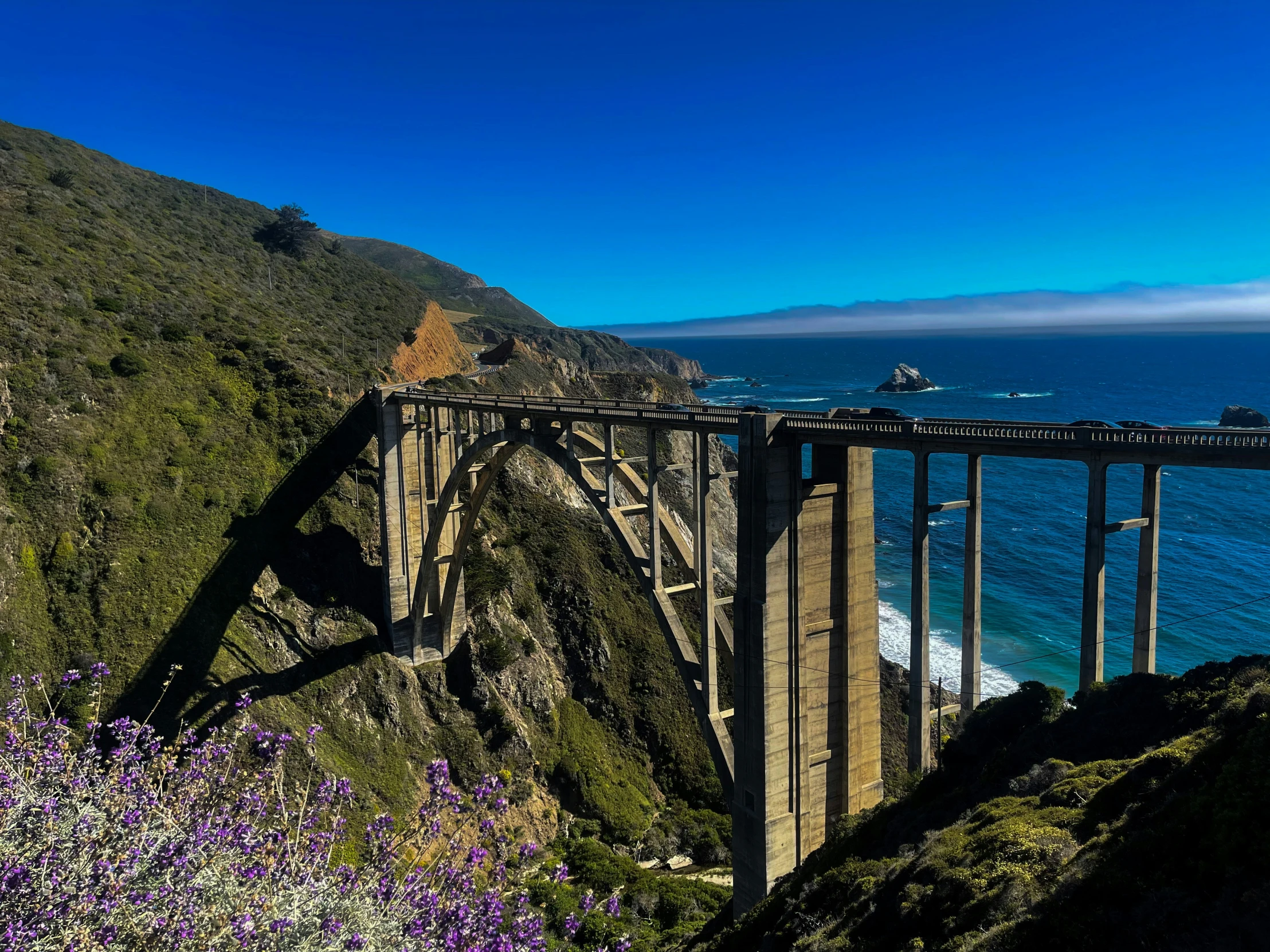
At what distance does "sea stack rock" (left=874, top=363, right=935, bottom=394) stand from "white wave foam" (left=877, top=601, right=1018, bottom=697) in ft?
328

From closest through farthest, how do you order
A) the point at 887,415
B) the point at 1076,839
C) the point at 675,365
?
the point at 1076,839, the point at 887,415, the point at 675,365

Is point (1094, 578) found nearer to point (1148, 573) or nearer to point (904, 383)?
point (1148, 573)

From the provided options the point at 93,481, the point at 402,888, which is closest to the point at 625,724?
the point at 93,481

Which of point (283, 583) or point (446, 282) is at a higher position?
point (446, 282)

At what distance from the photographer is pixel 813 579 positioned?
1698 centimetres

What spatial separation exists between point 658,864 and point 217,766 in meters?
22.4

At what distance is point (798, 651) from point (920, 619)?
3.63 meters

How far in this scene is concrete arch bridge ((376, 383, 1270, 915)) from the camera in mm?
11836

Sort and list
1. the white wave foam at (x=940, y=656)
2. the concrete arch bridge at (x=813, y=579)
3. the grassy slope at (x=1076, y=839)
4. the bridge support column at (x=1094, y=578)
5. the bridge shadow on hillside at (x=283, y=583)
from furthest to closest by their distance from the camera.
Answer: the white wave foam at (x=940, y=656)
the bridge shadow on hillside at (x=283, y=583)
the concrete arch bridge at (x=813, y=579)
the bridge support column at (x=1094, y=578)
the grassy slope at (x=1076, y=839)

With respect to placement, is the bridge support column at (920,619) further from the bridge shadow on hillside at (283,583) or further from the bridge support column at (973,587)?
the bridge shadow on hillside at (283,583)

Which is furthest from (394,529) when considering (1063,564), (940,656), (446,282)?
(446,282)

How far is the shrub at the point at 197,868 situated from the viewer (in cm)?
637

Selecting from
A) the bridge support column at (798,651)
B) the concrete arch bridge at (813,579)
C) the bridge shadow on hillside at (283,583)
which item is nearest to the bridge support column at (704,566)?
the concrete arch bridge at (813,579)

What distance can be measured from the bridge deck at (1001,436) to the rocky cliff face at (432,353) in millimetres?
35187
